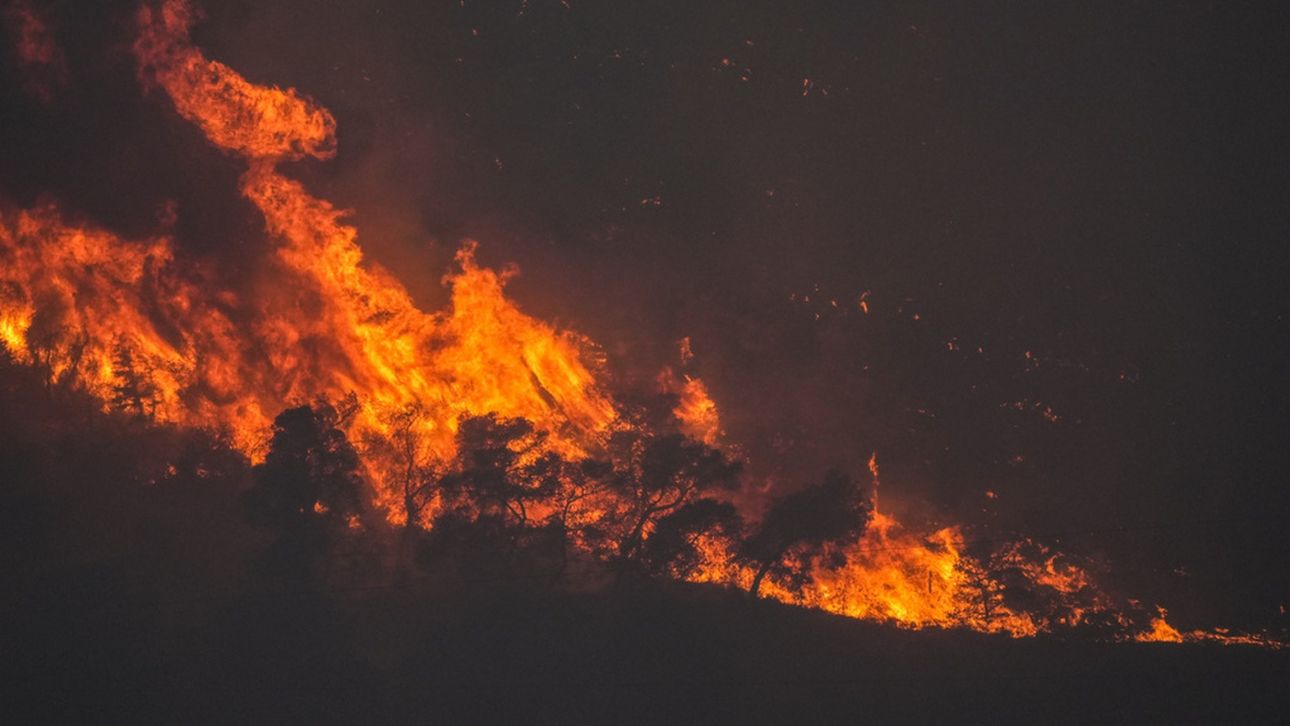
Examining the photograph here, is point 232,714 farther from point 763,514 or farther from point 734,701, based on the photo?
point 763,514

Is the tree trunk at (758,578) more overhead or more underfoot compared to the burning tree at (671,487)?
more underfoot

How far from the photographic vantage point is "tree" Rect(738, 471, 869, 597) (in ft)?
98.5

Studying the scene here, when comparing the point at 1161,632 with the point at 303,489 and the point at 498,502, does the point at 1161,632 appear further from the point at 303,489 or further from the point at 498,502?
the point at 303,489

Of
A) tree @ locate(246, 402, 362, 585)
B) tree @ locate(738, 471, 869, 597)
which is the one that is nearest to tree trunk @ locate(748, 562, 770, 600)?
tree @ locate(738, 471, 869, 597)

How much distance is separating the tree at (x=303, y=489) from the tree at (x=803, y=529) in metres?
15.8

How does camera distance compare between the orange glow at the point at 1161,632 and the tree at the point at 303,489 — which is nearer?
the tree at the point at 303,489

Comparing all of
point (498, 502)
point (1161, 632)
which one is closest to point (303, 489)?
point (498, 502)

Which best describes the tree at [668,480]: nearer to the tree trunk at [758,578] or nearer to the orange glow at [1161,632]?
the tree trunk at [758,578]

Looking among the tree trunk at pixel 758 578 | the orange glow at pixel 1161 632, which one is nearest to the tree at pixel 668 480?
the tree trunk at pixel 758 578

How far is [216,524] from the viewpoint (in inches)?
1182

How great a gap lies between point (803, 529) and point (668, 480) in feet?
19.3

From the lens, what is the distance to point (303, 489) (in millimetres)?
27234

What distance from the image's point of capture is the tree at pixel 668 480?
2942 centimetres

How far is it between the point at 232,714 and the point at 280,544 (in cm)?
579
